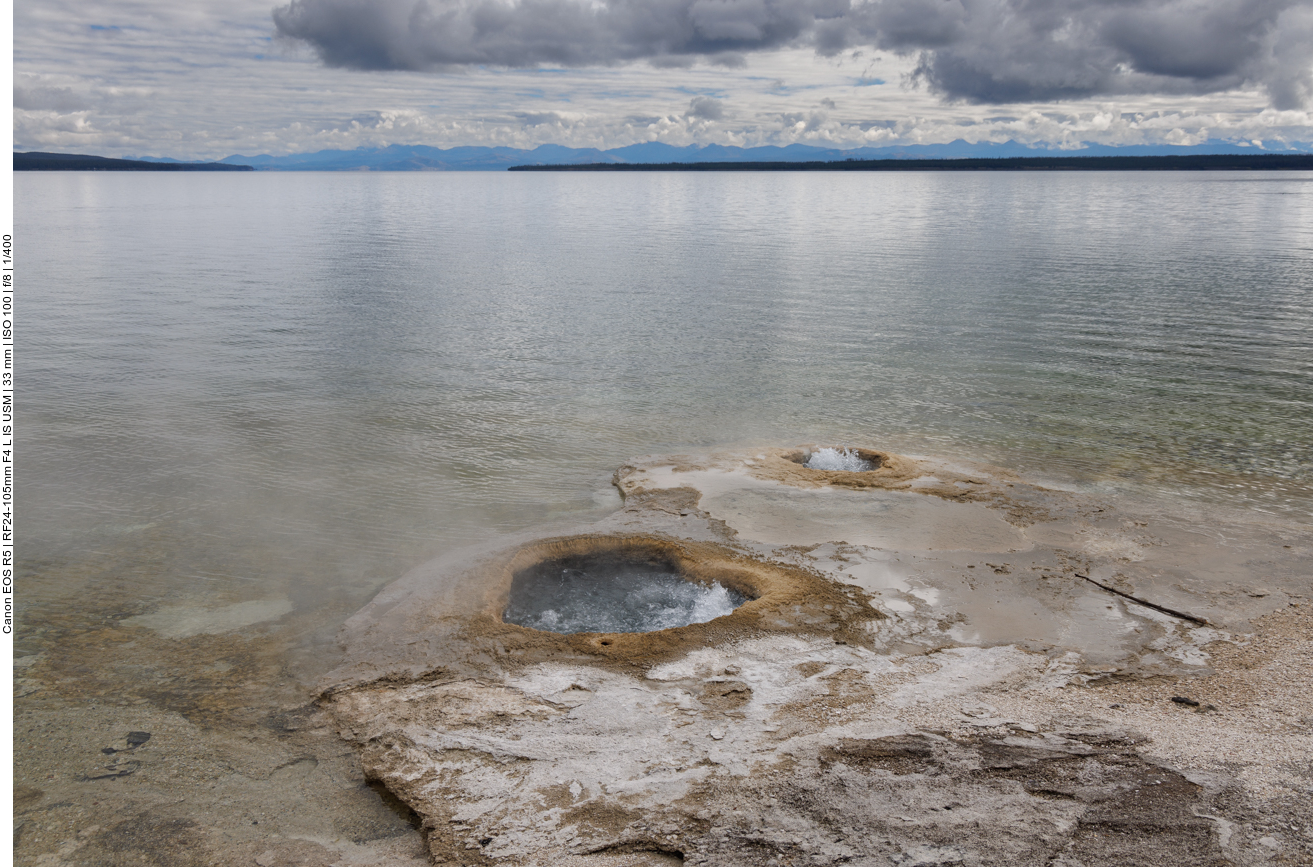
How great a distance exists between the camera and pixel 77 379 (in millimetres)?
18188

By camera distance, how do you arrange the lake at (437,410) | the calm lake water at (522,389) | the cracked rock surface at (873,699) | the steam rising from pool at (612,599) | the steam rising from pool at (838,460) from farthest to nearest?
1. the steam rising from pool at (838,460)
2. the calm lake water at (522,389)
3. the steam rising from pool at (612,599)
4. the lake at (437,410)
5. the cracked rock surface at (873,699)

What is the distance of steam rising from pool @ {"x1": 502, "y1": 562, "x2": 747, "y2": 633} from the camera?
8.62 m

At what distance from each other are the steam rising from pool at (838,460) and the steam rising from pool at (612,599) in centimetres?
454

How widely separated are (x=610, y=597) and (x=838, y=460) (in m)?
5.91

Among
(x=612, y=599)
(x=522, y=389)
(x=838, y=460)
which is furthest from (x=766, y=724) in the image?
(x=522, y=389)

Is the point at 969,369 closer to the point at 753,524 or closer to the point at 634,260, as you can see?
the point at 753,524

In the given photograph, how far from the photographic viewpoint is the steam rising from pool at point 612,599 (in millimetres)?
8617

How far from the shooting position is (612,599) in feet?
30.1

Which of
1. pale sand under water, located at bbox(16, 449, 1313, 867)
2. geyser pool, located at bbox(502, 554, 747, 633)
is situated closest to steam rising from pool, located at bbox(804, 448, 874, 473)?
pale sand under water, located at bbox(16, 449, 1313, 867)

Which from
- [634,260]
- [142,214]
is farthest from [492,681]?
[142,214]

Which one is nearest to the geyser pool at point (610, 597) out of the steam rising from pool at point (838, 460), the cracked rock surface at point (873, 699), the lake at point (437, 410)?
the cracked rock surface at point (873, 699)

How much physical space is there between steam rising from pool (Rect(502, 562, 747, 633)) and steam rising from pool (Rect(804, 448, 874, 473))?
4543 millimetres

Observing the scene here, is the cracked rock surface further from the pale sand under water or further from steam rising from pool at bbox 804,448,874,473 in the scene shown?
steam rising from pool at bbox 804,448,874,473

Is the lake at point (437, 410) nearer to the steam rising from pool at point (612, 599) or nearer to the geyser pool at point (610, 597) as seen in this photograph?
the geyser pool at point (610, 597)
